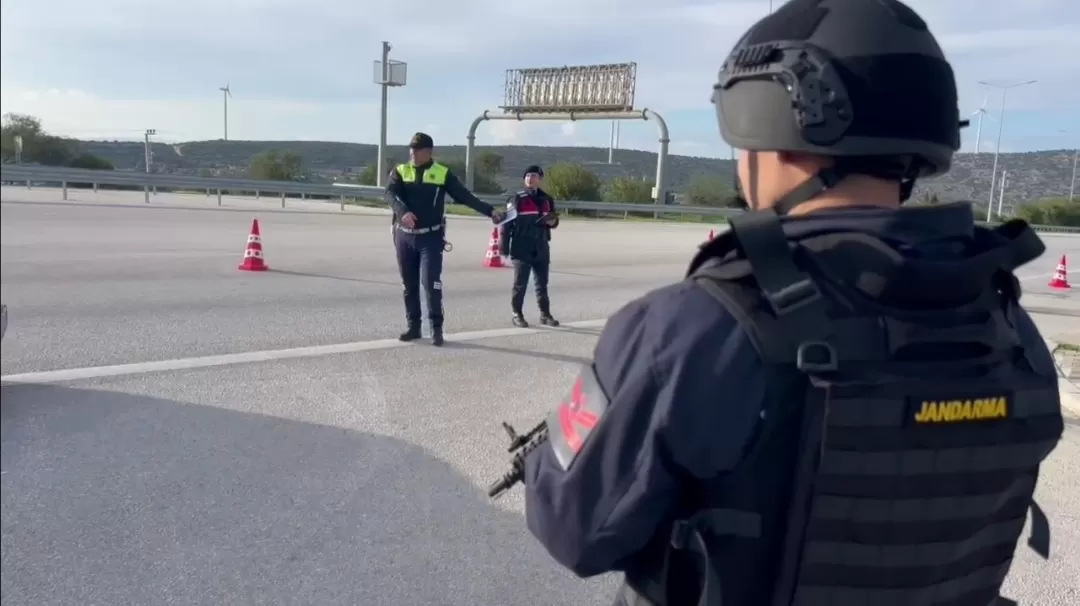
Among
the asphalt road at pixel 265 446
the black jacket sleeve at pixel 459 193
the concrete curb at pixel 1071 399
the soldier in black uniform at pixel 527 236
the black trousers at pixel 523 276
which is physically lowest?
the asphalt road at pixel 265 446

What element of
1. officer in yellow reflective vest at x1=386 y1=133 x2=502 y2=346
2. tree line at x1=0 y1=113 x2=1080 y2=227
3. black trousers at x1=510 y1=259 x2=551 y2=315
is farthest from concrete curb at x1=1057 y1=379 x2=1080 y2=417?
officer in yellow reflective vest at x1=386 y1=133 x2=502 y2=346

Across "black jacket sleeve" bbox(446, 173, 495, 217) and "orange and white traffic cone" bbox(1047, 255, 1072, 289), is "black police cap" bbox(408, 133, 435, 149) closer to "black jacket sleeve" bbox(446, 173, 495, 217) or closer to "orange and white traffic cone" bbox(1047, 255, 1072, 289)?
"black jacket sleeve" bbox(446, 173, 495, 217)

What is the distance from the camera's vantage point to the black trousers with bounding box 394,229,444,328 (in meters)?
8.71

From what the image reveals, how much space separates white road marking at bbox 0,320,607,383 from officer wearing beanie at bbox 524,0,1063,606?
4.31m

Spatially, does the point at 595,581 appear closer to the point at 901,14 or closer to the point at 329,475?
the point at 329,475

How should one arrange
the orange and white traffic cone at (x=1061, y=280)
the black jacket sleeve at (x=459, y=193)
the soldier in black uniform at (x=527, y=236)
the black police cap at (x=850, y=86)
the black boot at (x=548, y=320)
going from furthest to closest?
1. the orange and white traffic cone at (x=1061, y=280)
2. the black boot at (x=548, y=320)
3. the soldier in black uniform at (x=527, y=236)
4. the black jacket sleeve at (x=459, y=193)
5. the black police cap at (x=850, y=86)

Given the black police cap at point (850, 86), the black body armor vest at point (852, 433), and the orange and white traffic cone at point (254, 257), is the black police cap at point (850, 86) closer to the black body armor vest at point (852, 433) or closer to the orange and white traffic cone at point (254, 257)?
the black body armor vest at point (852, 433)

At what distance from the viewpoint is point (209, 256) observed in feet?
49.2

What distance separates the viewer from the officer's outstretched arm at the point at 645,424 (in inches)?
56.8

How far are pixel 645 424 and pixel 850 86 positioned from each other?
2.22 feet

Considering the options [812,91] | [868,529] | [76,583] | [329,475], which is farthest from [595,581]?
[812,91]

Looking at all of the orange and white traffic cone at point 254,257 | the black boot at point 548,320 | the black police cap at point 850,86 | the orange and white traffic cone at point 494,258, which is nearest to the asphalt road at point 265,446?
the black boot at point 548,320

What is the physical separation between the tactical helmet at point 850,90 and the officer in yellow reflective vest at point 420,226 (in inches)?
280

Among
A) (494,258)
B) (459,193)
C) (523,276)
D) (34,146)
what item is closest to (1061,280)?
(494,258)
